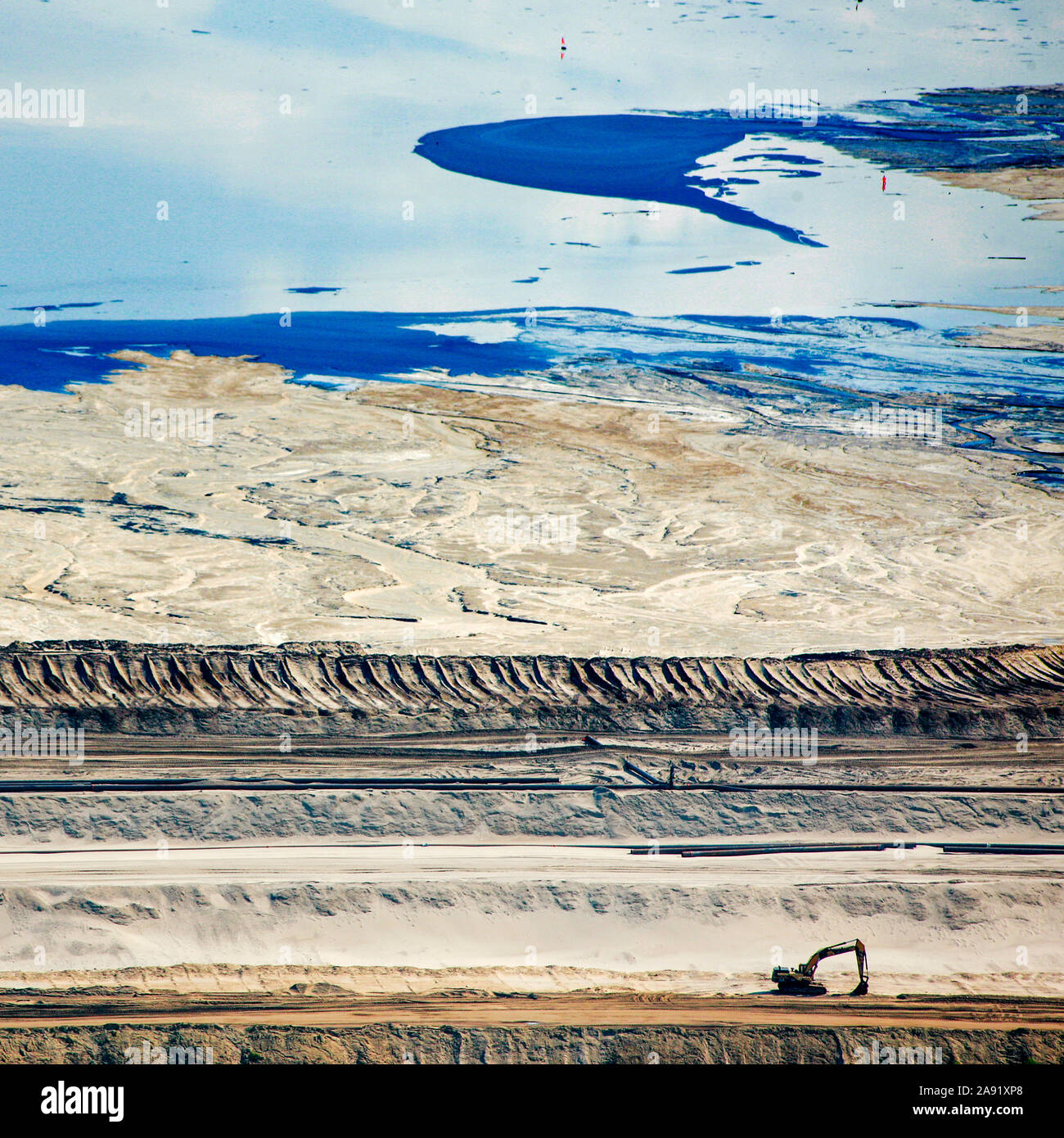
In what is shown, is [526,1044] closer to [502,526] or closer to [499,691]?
[499,691]

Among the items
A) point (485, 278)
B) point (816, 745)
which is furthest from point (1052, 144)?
point (816, 745)

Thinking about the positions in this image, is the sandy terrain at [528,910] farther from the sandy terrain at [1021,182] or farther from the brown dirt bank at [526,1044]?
→ the sandy terrain at [1021,182]

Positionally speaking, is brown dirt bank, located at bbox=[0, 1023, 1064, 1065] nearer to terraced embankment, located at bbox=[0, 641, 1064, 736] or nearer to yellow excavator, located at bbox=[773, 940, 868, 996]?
yellow excavator, located at bbox=[773, 940, 868, 996]

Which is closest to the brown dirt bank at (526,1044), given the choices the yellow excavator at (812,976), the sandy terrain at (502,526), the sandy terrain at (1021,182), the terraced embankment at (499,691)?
the yellow excavator at (812,976)

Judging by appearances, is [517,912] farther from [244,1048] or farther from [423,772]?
[244,1048]
